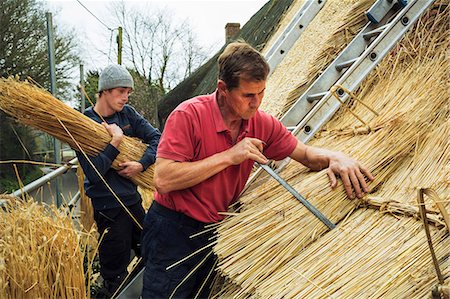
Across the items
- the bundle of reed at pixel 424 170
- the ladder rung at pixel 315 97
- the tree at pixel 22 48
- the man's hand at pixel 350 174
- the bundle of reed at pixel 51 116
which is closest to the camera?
the bundle of reed at pixel 424 170

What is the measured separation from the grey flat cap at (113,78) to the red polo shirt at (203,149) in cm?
107

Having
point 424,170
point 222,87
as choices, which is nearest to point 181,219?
point 222,87

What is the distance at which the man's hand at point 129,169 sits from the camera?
2.77 metres

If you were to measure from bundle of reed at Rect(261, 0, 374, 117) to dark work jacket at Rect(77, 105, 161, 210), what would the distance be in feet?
2.75

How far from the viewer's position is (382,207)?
54.9 inches

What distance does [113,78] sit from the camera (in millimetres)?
2684

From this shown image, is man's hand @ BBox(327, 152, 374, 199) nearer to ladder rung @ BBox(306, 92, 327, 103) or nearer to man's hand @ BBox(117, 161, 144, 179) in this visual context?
ladder rung @ BBox(306, 92, 327, 103)

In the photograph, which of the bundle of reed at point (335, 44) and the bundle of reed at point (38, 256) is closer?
the bundle of reed at point (38, 256)

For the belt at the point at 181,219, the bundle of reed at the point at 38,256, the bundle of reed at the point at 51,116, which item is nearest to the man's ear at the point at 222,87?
the belt at the point at 181,219

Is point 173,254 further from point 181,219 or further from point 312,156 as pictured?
point 312,156

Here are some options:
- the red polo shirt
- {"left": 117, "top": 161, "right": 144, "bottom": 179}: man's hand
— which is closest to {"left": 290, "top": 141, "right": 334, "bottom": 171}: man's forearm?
the red polo shirt

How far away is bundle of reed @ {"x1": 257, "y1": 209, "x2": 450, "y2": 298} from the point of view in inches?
42.8

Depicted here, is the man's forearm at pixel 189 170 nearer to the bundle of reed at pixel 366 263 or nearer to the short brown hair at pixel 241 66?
the short brown hair at pixel 241 66

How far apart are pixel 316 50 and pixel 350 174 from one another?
→ 166 cm
